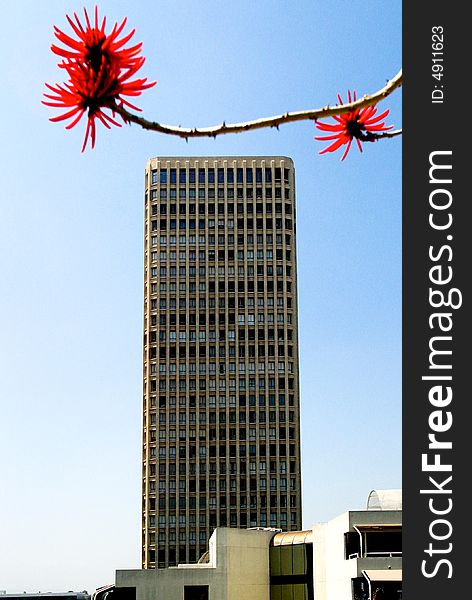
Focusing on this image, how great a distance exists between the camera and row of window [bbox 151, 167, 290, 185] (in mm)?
124688

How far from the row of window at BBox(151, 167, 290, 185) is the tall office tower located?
4.7 inches

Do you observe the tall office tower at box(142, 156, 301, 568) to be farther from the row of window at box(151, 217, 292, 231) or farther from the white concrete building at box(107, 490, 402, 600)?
the white concrete building at box(107, 490, 402, 600)

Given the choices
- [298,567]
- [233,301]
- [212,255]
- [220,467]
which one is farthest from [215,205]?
[298,567]

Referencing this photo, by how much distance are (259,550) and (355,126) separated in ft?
217

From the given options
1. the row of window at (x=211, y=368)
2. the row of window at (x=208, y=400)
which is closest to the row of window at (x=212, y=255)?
the row of window at (x=211, y=368)

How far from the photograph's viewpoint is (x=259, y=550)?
67.2 meters

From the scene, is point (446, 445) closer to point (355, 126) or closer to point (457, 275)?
point (457, 275)

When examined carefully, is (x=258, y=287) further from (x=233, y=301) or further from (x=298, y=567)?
(x=298, y=567)

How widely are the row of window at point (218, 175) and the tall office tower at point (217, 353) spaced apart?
0.12 meters

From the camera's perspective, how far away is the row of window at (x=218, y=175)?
125 m

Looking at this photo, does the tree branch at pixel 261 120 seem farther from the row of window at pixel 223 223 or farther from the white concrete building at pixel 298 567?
the row of window at pixel 223 223

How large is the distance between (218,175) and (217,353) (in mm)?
21689

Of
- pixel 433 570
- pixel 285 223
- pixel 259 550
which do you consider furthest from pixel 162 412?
pixel 433 570

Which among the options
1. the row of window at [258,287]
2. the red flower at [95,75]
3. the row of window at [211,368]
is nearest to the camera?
the red flower at [95,75]
